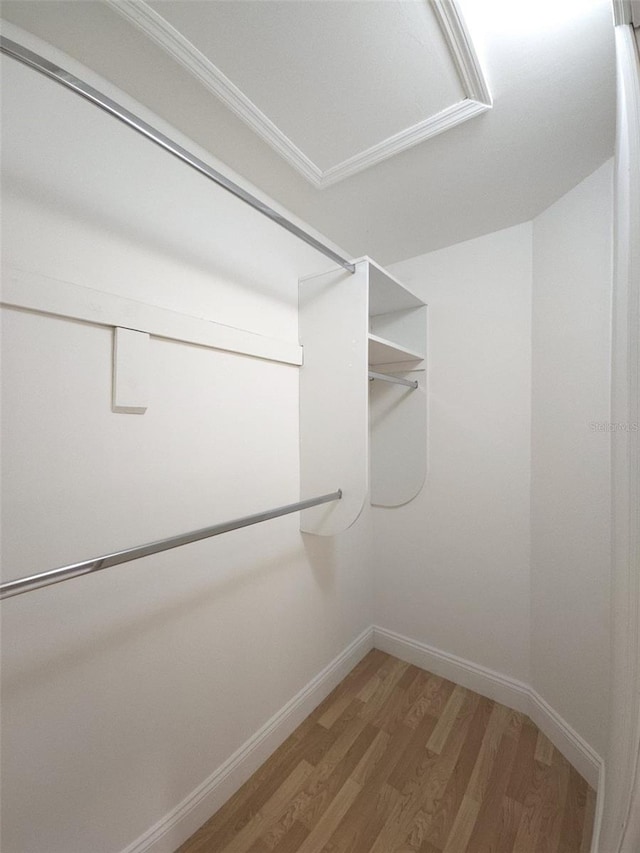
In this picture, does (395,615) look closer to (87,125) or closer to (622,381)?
(622,381)

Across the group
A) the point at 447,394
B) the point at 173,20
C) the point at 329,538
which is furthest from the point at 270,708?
the point at 173,20

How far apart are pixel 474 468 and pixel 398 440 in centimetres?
45

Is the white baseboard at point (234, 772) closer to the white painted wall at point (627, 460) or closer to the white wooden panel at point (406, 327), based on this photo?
the white painted wall at point (627, 460)

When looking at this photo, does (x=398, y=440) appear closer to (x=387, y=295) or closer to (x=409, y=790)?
(x=387, y=295)

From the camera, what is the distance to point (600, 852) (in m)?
0.80

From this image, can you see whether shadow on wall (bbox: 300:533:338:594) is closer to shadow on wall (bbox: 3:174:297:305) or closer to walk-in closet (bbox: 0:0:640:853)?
walk-in closet (bbox: 0:0:640:853)

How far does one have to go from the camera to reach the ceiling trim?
2.53 ft

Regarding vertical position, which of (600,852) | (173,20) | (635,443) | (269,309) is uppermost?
(173,20)

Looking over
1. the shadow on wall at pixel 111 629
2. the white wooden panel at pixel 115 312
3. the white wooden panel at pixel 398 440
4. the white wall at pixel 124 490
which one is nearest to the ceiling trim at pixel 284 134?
the white wall at pixel 124 490

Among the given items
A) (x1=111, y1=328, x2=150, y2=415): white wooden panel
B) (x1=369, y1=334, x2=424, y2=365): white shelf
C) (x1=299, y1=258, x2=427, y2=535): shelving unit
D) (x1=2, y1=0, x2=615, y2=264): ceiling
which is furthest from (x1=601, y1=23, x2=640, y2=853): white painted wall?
(x1=111, y1=328, x2=150, y2=415): white wooden panel

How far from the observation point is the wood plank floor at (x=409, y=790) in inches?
41.4

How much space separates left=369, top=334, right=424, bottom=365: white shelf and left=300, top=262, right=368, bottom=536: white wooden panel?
0.18m

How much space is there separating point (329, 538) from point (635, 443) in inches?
51.5

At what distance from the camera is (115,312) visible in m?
0.87
